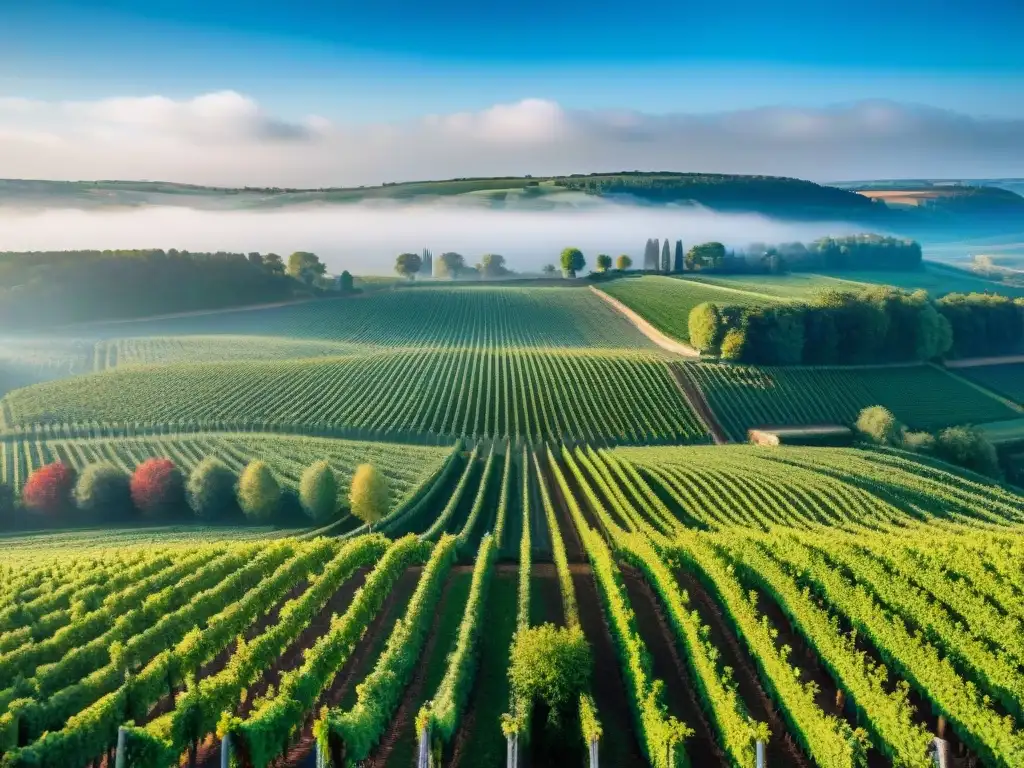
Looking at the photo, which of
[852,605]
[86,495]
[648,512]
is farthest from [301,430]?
[852,605]

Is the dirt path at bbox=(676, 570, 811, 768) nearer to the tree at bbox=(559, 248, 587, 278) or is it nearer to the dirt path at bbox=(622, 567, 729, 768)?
the dirt path at bbox=(622, 567, 729, 768)

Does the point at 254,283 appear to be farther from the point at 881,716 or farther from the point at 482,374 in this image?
the point at 881,716

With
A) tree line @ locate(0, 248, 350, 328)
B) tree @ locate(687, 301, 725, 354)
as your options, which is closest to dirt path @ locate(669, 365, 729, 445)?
tree @ locate(687, 301, 725, 354)

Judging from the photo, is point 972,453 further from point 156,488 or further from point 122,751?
point 122,751

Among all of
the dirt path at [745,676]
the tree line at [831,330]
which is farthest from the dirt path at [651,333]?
the dirt path at [745,676]

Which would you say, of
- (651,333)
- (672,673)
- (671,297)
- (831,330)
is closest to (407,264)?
(671,297)

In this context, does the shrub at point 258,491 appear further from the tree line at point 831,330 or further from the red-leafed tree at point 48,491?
the tree line at point 831,330
